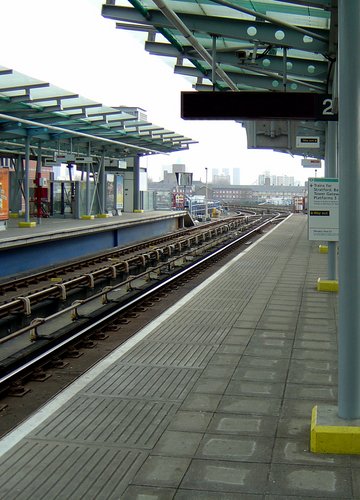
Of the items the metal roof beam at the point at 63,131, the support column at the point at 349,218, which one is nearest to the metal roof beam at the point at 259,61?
the support column at the point at 349,218

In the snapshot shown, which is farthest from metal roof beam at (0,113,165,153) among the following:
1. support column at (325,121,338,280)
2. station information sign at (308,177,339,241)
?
station information sign at (308,177,339,241)

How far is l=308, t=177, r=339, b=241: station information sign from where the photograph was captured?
31.1ft

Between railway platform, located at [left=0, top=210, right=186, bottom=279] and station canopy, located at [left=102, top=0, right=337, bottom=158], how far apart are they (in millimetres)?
7242

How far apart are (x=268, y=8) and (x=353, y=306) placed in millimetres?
4869

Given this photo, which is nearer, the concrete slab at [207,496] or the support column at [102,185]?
the concrete slab at [207,496]

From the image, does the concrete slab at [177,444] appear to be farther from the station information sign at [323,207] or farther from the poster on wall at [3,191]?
the poster on wall at [3,191]

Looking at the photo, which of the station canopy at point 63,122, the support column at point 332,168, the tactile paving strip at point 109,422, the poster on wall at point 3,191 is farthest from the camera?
the poster on wall at point 3,191

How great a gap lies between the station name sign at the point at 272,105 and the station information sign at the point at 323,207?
13.1 feet

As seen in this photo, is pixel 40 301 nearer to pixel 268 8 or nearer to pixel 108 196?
pixel 268 8

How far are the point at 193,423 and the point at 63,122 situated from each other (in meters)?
16.9

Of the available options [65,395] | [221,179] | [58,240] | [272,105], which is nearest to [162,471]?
[65,395]

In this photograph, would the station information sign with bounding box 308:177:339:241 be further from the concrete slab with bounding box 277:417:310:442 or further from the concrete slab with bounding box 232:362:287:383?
the concrete slab with bounding box 277:417:310:442

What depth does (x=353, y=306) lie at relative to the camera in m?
4.20

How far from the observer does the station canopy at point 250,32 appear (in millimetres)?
7352
